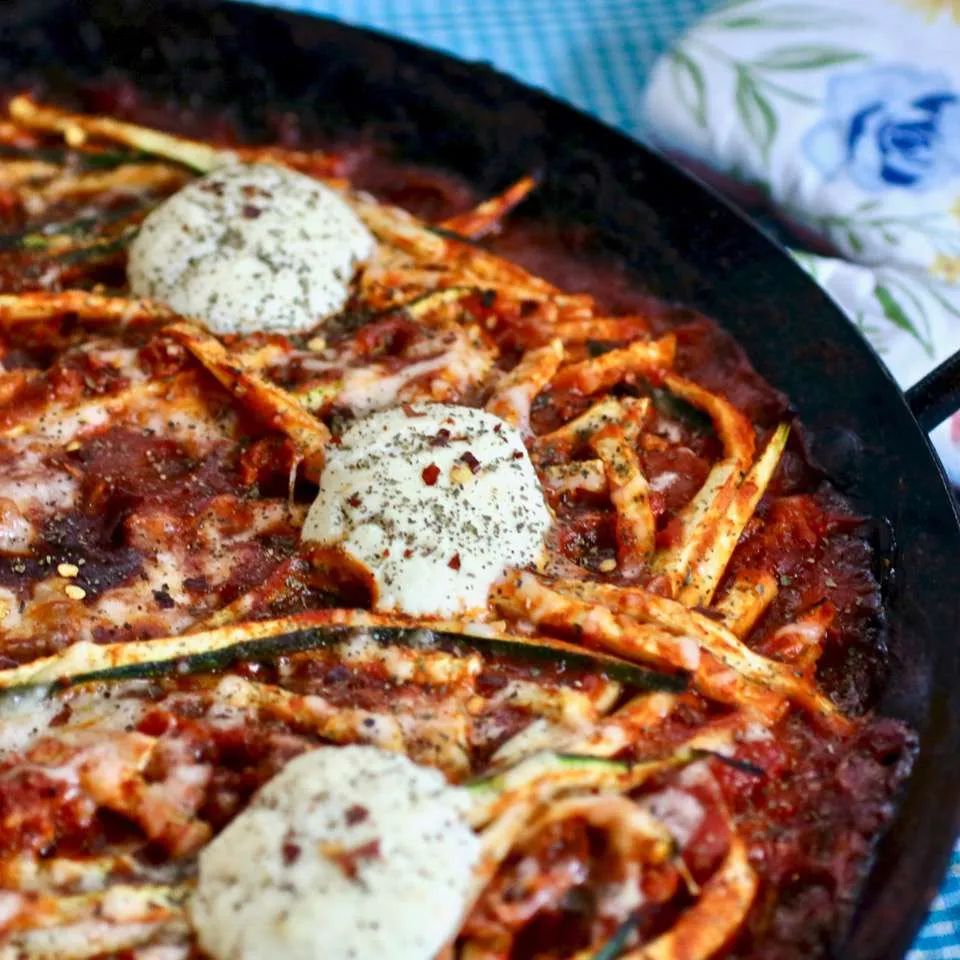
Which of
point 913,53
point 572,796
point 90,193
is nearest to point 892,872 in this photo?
point 572,796

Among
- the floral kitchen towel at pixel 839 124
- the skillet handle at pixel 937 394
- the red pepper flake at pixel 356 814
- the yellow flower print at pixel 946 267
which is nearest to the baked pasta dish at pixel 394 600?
the red pepper flake at pixel 356 814

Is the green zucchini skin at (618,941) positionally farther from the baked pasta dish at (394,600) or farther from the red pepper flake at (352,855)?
the red pepper flake at (352,855)

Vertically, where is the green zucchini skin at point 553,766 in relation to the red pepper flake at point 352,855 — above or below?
above

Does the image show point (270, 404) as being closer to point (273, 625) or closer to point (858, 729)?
point (273, 625)

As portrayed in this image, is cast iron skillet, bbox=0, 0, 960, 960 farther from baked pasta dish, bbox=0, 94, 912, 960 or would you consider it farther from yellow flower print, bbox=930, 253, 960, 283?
yellow flower print, bbox=930, 253, 960, 283

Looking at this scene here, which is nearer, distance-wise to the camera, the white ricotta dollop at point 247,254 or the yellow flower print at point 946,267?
the white ricotta dollop at point 247,254

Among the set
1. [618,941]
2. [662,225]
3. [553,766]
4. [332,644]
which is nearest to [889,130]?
[662,225]

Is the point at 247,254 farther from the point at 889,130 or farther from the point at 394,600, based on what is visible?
→ the point at 889,130
